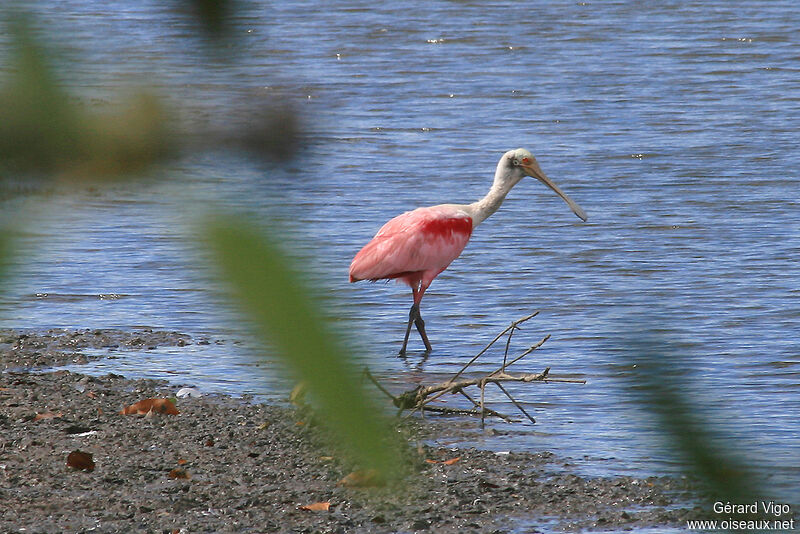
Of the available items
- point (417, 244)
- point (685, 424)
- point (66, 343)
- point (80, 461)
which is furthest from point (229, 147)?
point (417, 244)

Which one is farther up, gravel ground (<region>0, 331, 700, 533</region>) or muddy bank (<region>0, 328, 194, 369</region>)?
gravel ground (<region>0, 331, 700, 533</region>)

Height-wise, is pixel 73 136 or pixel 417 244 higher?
pixel 73 136

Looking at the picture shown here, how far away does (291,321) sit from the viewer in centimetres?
66

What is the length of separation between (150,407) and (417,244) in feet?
8.32

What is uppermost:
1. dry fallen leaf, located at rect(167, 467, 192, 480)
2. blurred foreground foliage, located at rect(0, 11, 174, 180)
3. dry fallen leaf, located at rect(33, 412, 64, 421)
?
blurred foreground foliage, located at rect(0, 11, 174, 180)

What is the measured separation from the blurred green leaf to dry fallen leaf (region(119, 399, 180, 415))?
536cm

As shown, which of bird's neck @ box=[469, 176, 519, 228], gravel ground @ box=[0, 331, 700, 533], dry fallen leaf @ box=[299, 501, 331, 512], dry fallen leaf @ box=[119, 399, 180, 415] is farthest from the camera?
bird's neck @ box=[469, 176, 519, 228]

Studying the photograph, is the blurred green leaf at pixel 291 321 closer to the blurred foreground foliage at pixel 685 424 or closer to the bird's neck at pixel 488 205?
the blurred foreground foliage at pixel 685 424

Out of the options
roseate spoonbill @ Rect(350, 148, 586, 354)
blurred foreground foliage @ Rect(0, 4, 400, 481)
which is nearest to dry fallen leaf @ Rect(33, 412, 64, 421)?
roseate spoonbill @ Rect(350, 148, 586, 354)

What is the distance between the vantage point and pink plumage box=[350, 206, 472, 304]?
8.04 m

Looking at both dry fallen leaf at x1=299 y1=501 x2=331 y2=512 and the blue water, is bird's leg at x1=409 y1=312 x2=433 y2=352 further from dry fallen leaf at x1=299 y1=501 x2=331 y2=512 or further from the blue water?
dry fallen leaf at x1=299 y1=501 x2=331 y2=512

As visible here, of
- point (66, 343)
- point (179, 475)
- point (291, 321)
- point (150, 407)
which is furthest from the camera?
point (66, 343)

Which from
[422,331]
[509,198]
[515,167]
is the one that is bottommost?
[509,198]

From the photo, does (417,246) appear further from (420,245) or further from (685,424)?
(685,424)
